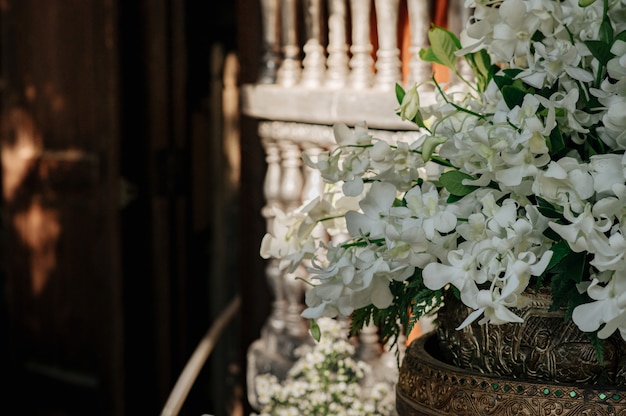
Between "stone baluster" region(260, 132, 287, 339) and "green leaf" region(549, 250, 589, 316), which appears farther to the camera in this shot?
"stone baluster" region(260, 132, 287, 339)

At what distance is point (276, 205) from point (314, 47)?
47 cm

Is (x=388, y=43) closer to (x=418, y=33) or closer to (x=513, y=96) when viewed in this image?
(x=418, y=33)

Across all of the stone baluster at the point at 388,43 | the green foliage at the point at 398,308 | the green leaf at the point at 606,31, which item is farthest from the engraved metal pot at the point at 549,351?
the stone baluster at the point at 388,43

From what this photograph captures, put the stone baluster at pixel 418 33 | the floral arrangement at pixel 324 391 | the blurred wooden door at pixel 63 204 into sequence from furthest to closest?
the blurred wooden door at pixel 63 204 → the stone baluster at pixel 418 33 → the floral arrangement at pixel 324 391

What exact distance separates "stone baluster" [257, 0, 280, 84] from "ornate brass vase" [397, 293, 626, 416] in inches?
63.0

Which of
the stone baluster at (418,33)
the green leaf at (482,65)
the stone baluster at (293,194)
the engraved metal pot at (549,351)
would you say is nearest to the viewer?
the engraved metal pot at (549,351)

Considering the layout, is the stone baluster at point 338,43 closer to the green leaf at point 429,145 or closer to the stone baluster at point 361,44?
the stone baluster at point 361,44

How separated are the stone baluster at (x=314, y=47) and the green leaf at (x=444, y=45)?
1.22m

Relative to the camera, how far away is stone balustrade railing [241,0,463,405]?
7.50 ft

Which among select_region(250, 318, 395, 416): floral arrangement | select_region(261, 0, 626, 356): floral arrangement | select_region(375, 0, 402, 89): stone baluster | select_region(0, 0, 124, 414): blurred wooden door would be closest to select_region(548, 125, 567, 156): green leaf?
select_region(261, 0, 626, 356): floral arrangement

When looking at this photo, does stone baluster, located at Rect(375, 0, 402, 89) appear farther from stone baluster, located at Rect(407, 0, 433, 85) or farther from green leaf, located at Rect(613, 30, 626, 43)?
green leaf, located at Rect(613, 30, 626, 43)

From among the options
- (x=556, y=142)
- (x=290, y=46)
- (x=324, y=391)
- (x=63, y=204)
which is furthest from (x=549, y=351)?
(x=63, y=204)

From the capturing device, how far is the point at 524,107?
1.04 metres

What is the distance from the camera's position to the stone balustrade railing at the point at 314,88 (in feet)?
7.50
